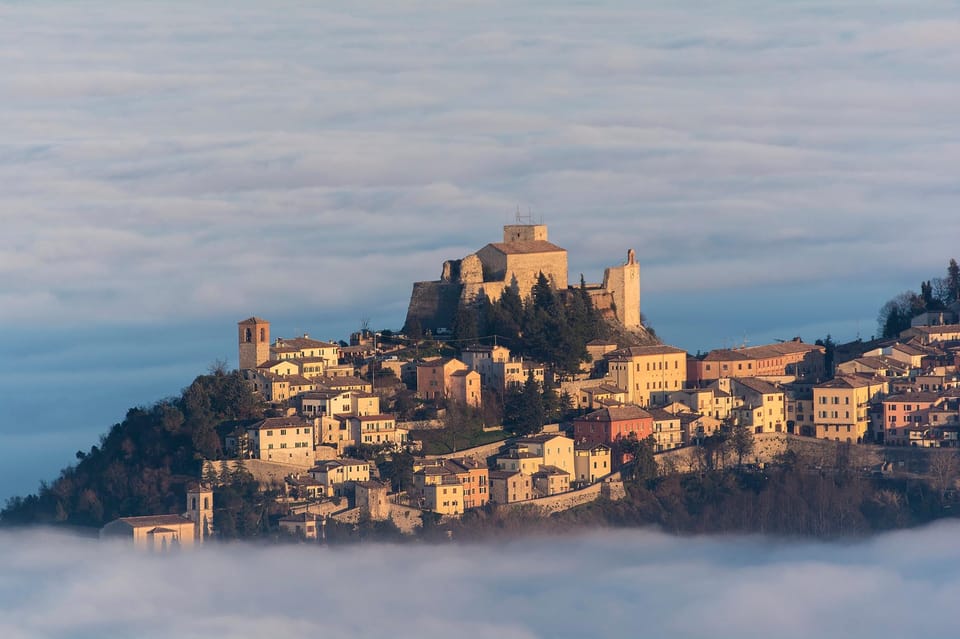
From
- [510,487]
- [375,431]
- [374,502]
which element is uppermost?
[375,431]

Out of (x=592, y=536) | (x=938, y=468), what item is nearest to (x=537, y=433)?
(x=592, y=536)

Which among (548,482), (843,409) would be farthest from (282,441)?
(843,409)

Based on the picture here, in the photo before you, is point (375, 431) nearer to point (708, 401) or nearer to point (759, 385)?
point (708, 401)

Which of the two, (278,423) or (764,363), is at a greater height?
(764,363)

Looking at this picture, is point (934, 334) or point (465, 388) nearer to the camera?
point (465, 388)

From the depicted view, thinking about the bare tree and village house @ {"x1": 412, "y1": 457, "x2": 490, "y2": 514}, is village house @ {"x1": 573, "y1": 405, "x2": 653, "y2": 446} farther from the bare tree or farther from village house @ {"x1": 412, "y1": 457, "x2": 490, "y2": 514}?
the bare tree

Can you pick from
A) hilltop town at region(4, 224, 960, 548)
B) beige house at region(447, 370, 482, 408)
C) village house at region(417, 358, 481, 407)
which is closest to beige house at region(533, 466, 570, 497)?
hilltop town at region(4, 224, 960, 548)

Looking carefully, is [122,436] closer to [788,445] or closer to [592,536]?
[592,536]

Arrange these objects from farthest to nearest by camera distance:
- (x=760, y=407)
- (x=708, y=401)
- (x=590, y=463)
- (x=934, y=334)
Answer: (x=934, y=334) < (x=708, y=401) < (x=760, y=407) < (x=590, y=463)
